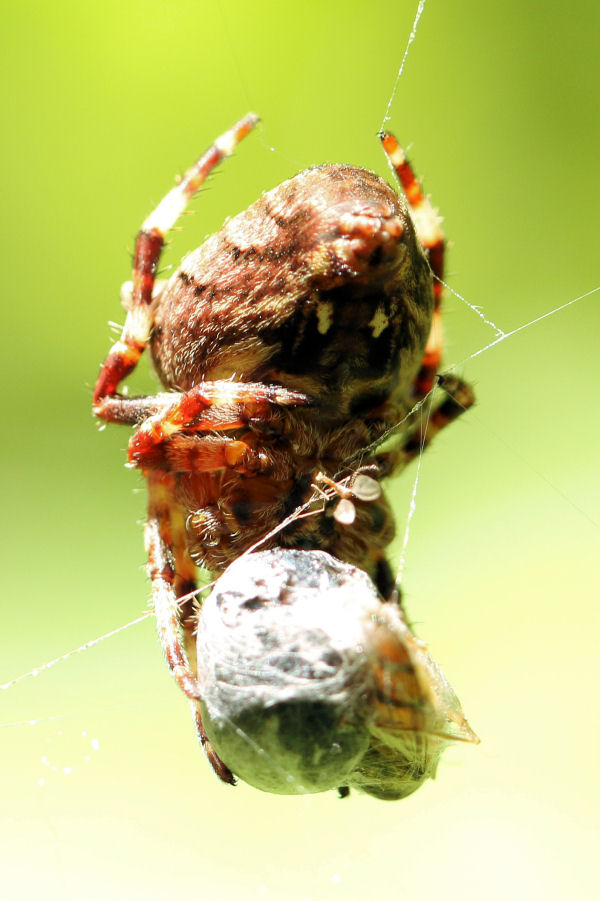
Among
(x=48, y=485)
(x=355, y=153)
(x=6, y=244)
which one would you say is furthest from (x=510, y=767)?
(x=6, y=244)

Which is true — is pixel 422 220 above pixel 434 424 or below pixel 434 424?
above

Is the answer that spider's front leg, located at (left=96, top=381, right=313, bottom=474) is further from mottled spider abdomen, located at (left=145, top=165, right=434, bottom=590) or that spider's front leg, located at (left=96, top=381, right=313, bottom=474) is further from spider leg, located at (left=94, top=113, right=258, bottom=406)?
spider leg, located at (left=94, top=113, right=258, bottom=406)

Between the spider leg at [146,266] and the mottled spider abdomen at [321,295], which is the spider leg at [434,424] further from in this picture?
the spider leg at [146,266]

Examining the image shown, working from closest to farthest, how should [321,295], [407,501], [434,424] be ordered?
[321,295]
[434,424]
[407,501]

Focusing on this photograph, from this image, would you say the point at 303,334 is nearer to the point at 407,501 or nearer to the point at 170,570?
the point at 170,570

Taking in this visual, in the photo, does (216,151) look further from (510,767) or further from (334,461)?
(510,767)

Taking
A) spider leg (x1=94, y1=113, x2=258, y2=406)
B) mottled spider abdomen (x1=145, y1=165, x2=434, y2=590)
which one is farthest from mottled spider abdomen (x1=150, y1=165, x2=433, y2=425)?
spider leg (x1=94, y1=113, x2=258, y2=406)

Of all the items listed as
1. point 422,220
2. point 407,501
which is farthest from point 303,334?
point 407,501

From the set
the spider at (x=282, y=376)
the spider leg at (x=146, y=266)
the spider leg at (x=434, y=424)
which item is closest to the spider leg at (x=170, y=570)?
the spider at (x=282, y=376)
